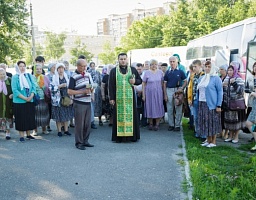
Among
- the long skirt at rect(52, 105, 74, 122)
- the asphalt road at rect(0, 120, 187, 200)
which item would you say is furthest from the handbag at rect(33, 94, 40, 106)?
the asphalt road at rect(0, 120, 187, 200)

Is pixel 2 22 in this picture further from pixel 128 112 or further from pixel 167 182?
pixel 167 182

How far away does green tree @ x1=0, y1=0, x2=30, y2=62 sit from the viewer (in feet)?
65.7

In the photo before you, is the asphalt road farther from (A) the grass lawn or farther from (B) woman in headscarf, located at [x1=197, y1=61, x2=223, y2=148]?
(B) woman in headscarf, located at [x1=197, y1=61, x2=223, y2=148]

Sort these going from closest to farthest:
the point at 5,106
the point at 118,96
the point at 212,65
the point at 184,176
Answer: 1. the point at 184,176
2. the point at 212,65
3. the point at 118,96
4. the point at 5,106

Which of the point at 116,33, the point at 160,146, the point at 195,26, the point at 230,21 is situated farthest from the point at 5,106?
the point at 116,33

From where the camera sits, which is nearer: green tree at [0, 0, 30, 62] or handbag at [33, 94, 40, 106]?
handbag at [33, 94, 40, 106]

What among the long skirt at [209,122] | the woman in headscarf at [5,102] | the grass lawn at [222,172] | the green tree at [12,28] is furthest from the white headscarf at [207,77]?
the green tree at [12,28]

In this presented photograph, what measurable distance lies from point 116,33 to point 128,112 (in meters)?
122

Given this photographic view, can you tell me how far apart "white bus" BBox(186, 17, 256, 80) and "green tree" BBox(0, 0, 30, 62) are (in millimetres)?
11943

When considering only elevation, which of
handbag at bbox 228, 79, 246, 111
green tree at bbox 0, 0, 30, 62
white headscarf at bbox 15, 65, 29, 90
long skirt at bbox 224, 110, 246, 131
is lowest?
long skirt at bbox 224, 110, 246, 131

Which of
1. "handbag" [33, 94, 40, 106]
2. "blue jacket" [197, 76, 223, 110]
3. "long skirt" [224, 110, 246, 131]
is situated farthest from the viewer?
"handbag" [33, 94, 40, 106]

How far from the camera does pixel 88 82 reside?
270 inches

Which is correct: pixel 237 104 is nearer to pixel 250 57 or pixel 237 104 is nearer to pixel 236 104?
pixel 236 104

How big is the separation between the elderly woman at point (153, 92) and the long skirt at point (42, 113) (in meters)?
2.54
